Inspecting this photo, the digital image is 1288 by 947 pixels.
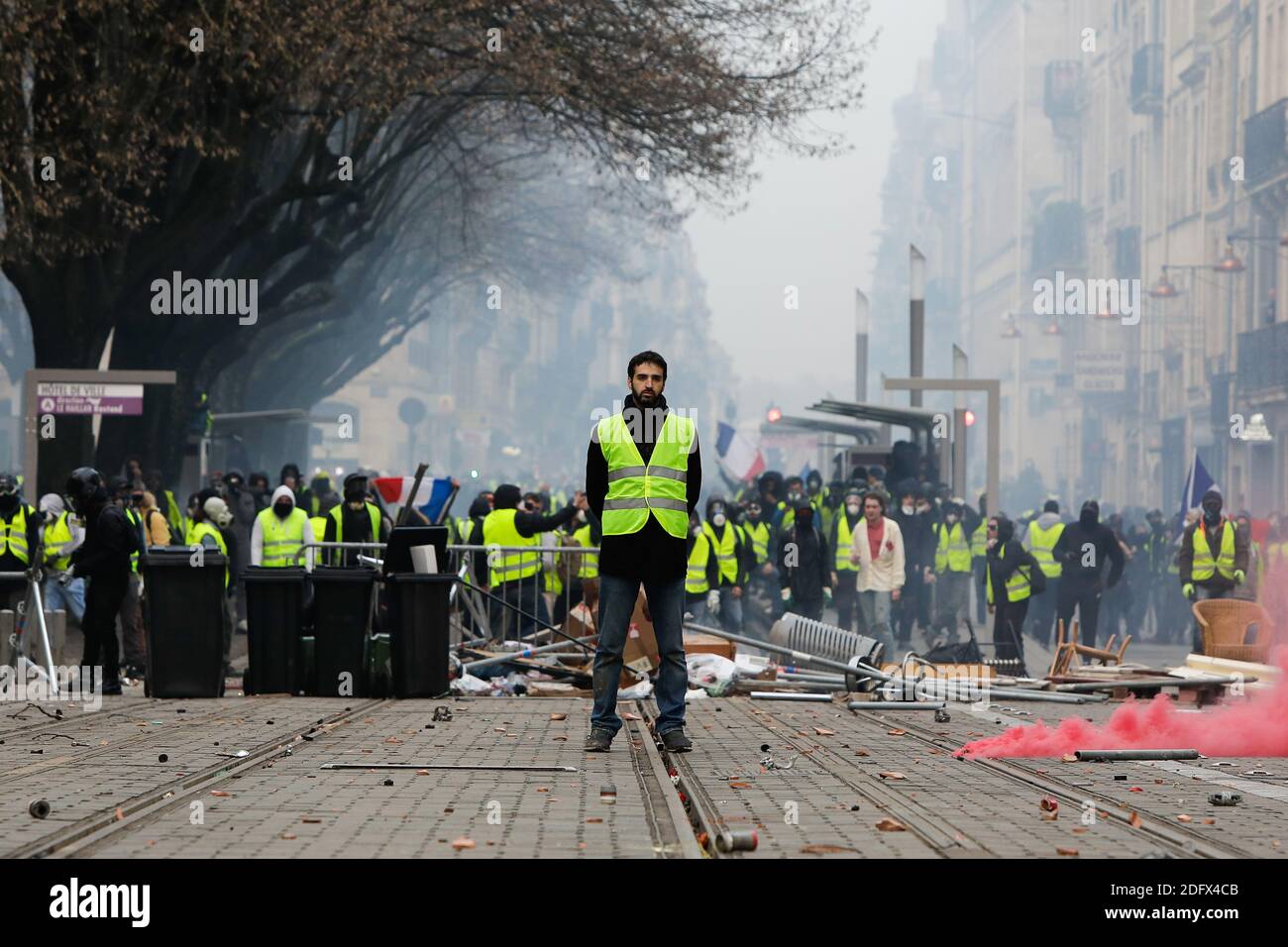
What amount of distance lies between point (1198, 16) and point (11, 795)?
54.6m

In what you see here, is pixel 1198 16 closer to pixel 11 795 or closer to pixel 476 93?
pixel 476 93

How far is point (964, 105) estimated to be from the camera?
125 metres

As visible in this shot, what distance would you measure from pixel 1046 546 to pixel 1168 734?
42.8ft

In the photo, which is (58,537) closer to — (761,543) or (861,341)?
(761,543)

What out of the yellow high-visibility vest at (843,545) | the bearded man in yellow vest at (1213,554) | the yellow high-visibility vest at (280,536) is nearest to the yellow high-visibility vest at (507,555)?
the yellow high-visibility vest at (280,536)

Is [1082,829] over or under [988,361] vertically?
under

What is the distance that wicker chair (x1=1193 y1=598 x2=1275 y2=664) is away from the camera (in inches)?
646

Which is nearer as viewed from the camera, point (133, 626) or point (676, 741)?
point (676, 741)

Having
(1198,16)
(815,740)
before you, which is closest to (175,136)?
(815,740)

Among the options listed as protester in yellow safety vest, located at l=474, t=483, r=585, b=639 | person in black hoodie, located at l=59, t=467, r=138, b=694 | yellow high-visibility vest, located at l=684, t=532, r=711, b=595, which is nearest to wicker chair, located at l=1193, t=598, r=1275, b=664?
protester in yellow safety vest, located at l=474, t=483, r=585, b=639

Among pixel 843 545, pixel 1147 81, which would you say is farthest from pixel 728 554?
pixel 1147 81

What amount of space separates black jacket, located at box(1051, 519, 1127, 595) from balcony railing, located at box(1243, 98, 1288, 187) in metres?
25.3

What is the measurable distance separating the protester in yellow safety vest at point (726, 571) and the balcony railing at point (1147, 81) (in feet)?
145

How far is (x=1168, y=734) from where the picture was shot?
37.3 feet
